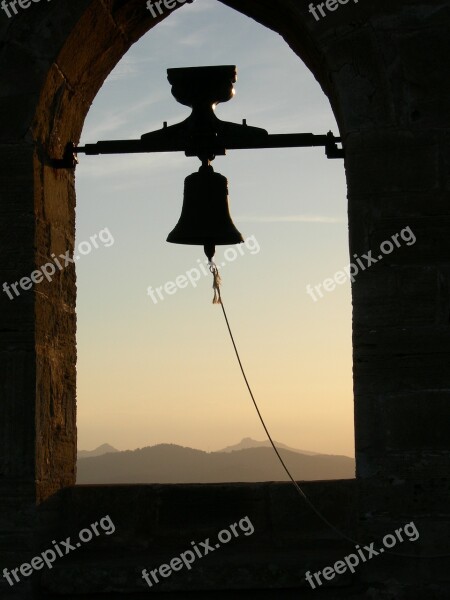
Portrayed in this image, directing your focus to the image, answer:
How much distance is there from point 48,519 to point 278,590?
31.2 inches

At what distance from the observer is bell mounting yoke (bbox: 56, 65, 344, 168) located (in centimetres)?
448

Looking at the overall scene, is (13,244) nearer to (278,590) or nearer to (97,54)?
(97,54)

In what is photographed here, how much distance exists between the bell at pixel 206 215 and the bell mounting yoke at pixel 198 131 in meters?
0.11

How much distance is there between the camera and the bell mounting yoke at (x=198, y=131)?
448 cm

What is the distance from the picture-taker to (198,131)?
177 inches

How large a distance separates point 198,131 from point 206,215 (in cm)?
30

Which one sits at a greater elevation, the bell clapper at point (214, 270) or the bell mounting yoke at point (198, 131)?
the bell mounting yoke at point (198, 131)

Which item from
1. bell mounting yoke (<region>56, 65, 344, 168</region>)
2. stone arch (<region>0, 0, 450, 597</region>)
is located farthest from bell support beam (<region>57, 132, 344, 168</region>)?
stone arch (<region>0, 0, 450, 597</region>)

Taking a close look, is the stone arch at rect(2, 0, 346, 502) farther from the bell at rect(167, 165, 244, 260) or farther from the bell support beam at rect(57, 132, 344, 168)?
the bell at rect(167, 165, 244, 260)

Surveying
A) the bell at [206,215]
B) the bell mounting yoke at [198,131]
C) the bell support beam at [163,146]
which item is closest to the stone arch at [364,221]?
the bell support beam at [163,146]

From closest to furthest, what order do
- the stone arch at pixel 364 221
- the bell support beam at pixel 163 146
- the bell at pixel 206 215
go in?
the stone arch at pixel 364 221 → the bell support beam at pixel 163 146 → the bell at pixel 206 215

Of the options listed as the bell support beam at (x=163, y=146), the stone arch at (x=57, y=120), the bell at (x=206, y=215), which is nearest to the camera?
the stone arch at (x=57, y=120)

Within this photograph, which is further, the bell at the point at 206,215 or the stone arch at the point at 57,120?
the bell at the point at 206,215

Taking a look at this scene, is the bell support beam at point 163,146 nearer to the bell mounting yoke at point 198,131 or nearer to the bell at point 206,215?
the bell mounting yoke at point 198,131
